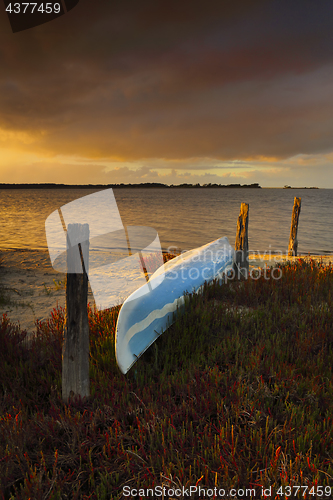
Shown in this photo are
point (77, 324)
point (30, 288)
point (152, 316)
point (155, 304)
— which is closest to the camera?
point (77, 324)

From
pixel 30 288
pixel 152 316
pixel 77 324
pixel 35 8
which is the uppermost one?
pixel 35 8

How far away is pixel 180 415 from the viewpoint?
9.29ft

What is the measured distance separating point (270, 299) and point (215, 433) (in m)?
3.62

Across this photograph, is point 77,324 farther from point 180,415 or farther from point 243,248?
point 243,248

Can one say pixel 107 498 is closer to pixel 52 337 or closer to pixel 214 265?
pixel 52 337

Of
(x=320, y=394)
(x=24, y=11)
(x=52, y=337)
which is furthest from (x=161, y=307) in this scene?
(x=24, y=11)

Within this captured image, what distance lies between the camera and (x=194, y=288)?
599cm

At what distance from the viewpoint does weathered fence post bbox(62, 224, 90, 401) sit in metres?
2.94

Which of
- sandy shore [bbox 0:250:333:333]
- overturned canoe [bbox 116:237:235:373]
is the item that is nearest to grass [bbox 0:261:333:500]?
overturned canoe [bbox 116:237:235:373]

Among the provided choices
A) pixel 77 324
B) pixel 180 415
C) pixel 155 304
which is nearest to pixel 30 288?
pixel 155 304

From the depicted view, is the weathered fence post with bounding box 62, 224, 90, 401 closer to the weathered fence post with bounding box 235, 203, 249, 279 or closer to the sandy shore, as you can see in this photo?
the sandy shore

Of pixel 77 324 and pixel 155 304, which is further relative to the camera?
pixel 155 304

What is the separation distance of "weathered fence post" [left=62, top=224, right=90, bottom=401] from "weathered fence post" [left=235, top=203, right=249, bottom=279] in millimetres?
5466

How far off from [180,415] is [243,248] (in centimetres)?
610
